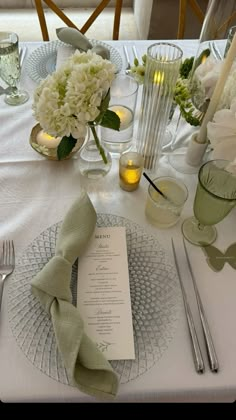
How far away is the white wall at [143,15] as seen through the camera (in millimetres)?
2025

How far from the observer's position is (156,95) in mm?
668

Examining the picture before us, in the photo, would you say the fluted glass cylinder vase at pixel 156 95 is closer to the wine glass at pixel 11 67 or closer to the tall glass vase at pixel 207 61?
the tall glass vase at pixel 207 61

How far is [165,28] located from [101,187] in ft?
5.50

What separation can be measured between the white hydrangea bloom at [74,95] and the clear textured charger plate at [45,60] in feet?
1.45

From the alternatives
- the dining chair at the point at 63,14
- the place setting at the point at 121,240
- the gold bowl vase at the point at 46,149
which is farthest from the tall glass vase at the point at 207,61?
the dining chair at the point at 63,14

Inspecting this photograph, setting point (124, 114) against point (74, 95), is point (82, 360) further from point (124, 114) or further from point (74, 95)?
point (124, 114)

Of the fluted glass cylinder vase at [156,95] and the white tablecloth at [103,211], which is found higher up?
the fluted glass cylinder vase at [156,95]

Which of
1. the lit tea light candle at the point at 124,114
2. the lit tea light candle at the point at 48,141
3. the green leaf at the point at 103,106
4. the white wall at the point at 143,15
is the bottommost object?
the white wall at the point at 143,15

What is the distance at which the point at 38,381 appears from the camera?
0.50 m

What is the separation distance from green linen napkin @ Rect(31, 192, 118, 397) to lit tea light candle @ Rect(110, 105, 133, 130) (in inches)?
9.9

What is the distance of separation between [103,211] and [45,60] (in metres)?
0.56

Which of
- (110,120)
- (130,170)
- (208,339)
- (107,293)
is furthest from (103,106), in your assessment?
(208,339)

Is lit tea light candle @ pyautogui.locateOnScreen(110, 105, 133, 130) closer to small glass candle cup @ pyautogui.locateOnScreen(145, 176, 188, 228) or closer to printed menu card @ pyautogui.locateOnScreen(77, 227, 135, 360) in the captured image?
small glass candle cup @ pyautogui.locateOnScreen(145, 176, 188, 228)

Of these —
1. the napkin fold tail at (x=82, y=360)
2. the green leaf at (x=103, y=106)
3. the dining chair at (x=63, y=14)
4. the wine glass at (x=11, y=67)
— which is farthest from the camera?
the dining chair at (x=63, y=14)
